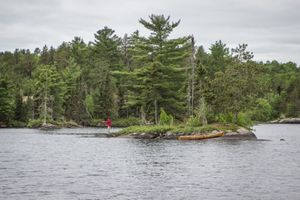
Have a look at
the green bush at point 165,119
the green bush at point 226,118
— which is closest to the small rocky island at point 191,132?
the green bush at point 226,118

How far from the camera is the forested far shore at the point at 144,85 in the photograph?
2862 inches

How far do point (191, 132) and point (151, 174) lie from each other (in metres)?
36.1

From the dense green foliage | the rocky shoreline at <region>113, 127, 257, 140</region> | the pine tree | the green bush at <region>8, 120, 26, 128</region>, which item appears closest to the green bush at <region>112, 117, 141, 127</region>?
the green bush at <region>8, 120, 26, 128</region>

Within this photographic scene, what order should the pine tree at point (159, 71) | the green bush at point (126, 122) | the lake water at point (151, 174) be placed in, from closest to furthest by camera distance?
the lake water at point (151, 174) → the pine tree at point (159, 71) → the green bush at point (126, 122)

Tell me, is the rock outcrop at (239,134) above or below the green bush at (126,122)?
below

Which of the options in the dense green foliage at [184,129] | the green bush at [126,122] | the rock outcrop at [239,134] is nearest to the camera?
the rock outcrop at [239,134]

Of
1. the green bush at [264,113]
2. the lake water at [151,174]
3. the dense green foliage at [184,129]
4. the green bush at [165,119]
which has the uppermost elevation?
the green bush at [264,113]

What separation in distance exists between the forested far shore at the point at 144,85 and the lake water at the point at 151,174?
23985 millimetres

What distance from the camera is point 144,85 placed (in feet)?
278

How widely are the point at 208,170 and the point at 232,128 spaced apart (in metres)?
34.4

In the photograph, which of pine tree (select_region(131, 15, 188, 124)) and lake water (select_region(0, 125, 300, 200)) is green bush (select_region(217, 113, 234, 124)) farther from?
lake water (select_region(0, 125, 300, 200))

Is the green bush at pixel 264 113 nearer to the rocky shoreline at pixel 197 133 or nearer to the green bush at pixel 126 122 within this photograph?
the green bush at pixel 126 122

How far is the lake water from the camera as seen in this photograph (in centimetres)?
2505

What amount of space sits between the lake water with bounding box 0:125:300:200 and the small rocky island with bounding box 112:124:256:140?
16.9 metres
